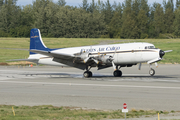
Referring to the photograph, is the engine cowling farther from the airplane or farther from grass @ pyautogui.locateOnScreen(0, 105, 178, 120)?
grass @ pyautogui.locateOnScreen(0, 105, 178, 120)

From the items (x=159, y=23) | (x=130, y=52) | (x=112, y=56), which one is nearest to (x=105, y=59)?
(x=112, y=56)

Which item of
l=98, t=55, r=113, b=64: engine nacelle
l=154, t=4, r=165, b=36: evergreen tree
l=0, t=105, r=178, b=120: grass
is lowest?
l=0, t=105, r=178, b=120: grass

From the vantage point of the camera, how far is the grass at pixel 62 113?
12219mm

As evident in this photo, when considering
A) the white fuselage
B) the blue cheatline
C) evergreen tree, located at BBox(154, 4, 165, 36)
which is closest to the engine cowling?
the white fuselage

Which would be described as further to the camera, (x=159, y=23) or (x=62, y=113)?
(x=159, y=23)

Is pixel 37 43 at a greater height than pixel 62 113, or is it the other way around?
pixel 37 43

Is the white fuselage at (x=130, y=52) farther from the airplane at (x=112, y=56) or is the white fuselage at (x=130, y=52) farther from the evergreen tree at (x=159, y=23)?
the evergreen tree at (x=159, y=23)

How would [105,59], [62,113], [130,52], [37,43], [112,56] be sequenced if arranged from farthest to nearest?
[37,43]
[112,56]
[105,59]
[130,52]
[62,113]

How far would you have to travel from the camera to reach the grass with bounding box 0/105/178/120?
481 inches

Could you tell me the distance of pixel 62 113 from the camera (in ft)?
43.7

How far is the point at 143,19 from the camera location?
141 m

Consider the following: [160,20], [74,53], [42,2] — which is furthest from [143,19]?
[74,53]

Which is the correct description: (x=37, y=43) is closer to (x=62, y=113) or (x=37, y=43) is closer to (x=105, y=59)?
(x=105, y=59)

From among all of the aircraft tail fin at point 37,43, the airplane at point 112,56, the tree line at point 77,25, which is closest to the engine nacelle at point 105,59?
the airplane at point 112,56
